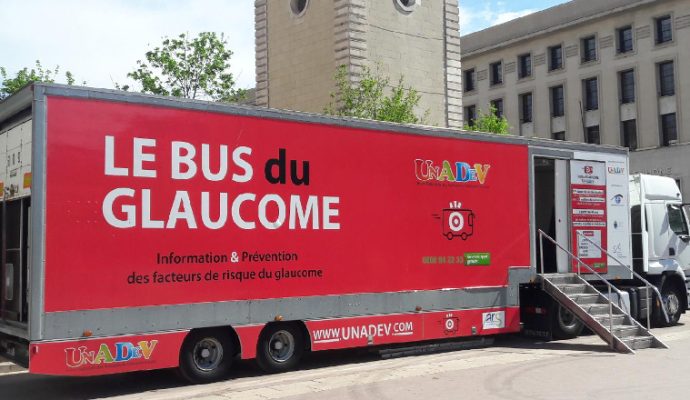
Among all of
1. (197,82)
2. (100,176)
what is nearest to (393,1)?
(197,82)

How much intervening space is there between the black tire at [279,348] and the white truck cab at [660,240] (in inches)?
362

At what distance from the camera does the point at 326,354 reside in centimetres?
1323

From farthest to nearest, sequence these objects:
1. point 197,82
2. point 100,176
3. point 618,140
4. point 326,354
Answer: point 618,140, point 197,82, point 326,354, point 100,176

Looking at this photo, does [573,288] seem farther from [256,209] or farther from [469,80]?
[469,80]

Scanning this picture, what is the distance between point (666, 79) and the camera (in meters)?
45.6

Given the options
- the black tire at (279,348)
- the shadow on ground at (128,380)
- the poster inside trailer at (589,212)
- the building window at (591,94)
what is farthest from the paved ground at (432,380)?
the building window at (591,94)

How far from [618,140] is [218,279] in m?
41.9

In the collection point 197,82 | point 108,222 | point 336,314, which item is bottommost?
point 336,314

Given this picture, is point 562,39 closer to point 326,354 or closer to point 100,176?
point 326,354

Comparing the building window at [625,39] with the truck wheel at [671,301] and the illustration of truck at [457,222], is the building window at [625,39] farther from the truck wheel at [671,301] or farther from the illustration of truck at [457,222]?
the illustration of truck at [457,222]

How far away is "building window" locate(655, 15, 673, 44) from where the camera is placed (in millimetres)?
45281

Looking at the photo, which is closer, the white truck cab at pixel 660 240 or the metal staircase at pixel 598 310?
the metal staircase at pixel 598 310

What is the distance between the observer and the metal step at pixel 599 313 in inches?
526

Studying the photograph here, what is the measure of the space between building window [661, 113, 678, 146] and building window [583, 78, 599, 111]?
492cm
